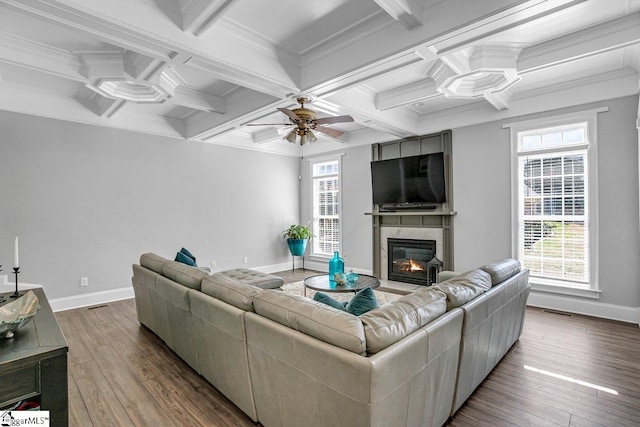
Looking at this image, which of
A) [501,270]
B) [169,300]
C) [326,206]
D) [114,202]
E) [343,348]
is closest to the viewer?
[343,348]

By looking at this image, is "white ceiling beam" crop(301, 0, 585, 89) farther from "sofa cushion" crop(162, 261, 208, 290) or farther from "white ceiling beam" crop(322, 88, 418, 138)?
"sofa cushion" crop(162, 261, 208, 290)

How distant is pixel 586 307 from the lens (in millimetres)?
4082

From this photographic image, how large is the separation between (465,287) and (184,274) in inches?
89.0

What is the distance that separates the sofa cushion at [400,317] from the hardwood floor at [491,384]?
835 millimetres

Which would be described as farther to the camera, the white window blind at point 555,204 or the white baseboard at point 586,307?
the white window blind at point 555,204

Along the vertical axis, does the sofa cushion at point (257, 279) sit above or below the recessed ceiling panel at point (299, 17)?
below

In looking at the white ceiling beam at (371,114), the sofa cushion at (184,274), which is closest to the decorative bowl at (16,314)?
the sofa cushion at (184,274)

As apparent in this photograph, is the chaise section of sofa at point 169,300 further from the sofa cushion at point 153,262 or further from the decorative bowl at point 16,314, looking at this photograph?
the decorative bowl at point 16,314

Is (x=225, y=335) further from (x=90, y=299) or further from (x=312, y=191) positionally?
(x=312, y=191)

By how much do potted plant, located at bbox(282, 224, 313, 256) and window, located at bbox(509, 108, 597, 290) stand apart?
3958 millimetres

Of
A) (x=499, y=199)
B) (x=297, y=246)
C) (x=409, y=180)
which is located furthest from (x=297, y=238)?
(x=499, y=199)

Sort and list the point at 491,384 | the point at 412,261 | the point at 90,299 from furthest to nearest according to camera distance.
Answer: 1. the point at 412,261
2. the point at 90,299
3. the point at 491,384

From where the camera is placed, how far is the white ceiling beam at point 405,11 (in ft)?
7.62

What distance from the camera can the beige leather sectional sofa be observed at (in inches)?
57.0
